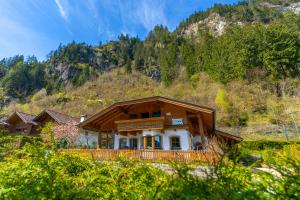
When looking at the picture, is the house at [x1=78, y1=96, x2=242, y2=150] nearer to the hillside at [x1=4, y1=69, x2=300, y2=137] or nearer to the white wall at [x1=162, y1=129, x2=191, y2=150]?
the white wall at [x1=162, y1=129, x2=191, y2=150]

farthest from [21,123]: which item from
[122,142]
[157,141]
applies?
[157,141]

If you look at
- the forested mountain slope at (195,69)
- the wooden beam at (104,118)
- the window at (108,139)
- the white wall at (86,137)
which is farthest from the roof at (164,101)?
the forested mountain slope at (195,69)

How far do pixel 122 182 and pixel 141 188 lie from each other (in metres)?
0.59

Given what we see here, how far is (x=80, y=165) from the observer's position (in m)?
5.91

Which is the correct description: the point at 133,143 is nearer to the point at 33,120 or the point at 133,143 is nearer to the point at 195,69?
the point at 33,120

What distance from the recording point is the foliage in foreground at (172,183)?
7.13ft

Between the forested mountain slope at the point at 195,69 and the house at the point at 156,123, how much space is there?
896 cm

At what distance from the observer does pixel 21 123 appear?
109 ft

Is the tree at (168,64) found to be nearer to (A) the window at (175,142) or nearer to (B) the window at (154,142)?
(B) the window at (154,142)

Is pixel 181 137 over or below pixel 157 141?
over

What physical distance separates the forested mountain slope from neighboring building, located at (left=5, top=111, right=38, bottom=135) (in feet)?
14.9

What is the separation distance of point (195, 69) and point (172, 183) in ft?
181

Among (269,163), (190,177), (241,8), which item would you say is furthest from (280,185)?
(241,8)

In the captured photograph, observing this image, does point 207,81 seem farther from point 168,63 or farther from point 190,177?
point 190,177
